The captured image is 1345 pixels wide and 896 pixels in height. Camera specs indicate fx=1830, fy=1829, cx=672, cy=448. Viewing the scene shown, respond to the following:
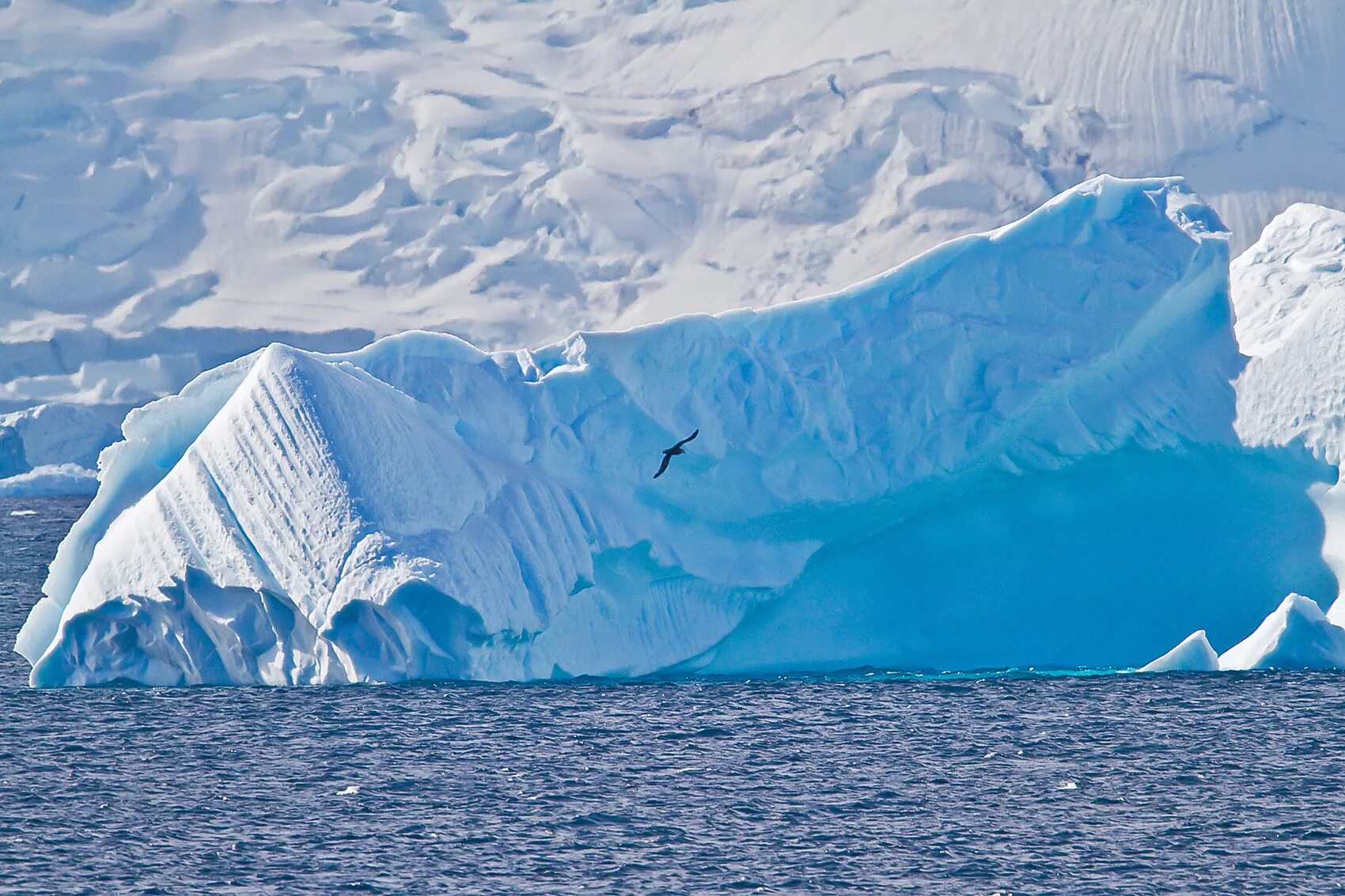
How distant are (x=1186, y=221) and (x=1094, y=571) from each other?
4.43 m

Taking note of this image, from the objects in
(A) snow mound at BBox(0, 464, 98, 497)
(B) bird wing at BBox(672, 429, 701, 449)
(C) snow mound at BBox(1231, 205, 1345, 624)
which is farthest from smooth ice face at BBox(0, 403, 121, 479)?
(C) snow mound at BBox(1231, 205, 1345, 624)

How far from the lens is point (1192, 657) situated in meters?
19.8

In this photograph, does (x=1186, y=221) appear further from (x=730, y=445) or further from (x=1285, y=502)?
(x=730, y=445)

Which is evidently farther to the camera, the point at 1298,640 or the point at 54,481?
the point at 54,481

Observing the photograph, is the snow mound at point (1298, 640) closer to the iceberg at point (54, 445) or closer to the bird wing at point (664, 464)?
the bird wing at point (664, 464)

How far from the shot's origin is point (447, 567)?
18500mm

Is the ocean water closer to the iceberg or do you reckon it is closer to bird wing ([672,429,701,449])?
bird wing ([672,429,701,449])

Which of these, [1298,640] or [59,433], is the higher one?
[59,433]

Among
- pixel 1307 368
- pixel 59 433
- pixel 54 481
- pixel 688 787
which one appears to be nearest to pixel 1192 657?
pixel 1307 368

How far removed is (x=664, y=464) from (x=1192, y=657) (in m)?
6.09

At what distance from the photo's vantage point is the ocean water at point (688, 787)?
45.4ft

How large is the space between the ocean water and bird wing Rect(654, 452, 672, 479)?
7.81 ft

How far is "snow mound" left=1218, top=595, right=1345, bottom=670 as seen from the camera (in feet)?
63.3

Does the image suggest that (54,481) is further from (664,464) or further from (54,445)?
(664,464)
